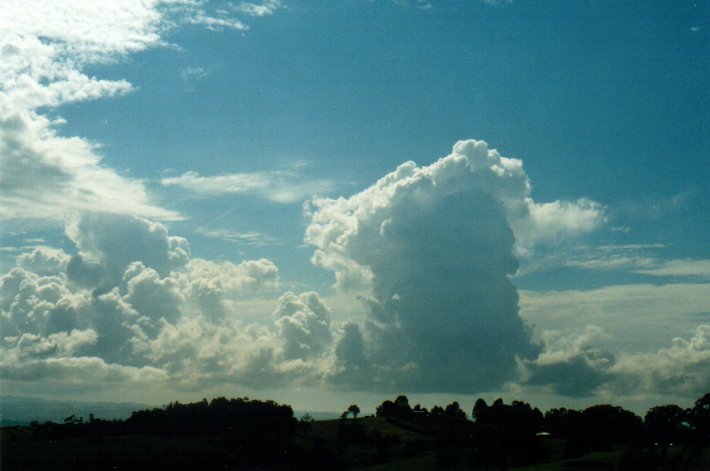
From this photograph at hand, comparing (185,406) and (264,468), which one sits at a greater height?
(185,406)

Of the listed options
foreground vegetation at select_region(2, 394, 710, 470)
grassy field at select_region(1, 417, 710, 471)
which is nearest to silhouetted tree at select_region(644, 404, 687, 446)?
foreground vegetation at select_region(2, 394, 710, 470)

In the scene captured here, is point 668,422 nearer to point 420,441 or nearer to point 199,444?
point 420,441

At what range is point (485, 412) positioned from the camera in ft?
637

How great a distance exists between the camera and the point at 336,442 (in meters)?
140

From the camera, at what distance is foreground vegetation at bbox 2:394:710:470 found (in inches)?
4102

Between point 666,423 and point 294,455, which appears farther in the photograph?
point 666,423

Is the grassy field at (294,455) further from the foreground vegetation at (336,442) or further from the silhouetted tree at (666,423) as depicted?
the silhouetted tree at (666,423)

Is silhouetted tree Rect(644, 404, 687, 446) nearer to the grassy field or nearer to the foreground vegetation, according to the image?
the foreground vegetation

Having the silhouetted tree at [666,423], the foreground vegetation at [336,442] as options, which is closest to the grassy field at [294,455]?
the foreground vegetation at [336,442]

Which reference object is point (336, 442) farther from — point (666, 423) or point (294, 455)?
point (666, 423)

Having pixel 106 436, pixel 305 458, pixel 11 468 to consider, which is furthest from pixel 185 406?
pixel 11 468

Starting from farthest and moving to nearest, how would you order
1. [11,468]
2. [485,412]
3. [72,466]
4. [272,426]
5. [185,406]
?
[485,412], [185,406], [272,426], [72,466], [11,468]

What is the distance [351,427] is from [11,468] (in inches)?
3040

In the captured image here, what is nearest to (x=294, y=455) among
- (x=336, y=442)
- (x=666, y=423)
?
(x=336, y=442)
